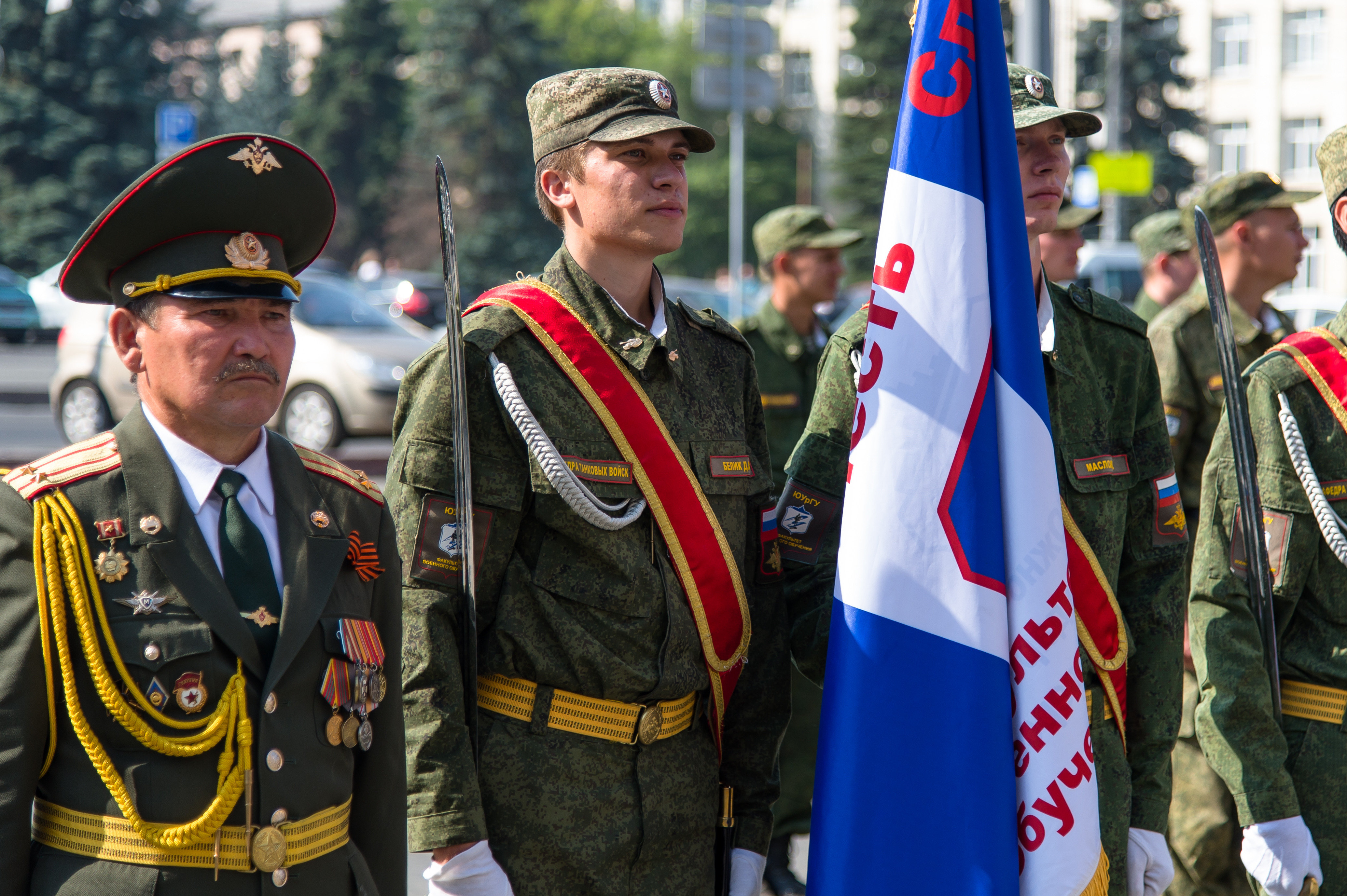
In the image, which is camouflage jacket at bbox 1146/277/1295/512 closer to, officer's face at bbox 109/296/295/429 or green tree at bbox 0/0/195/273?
officer's face at bbox 109/296/295/429

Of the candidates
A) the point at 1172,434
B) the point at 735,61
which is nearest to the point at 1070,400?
the point at 1172,434

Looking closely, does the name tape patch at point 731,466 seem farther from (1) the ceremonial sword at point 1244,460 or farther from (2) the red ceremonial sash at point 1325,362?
(2) the red ceremonial sash at point 1325,362

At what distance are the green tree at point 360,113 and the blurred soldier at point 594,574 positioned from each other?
4853 centimetres

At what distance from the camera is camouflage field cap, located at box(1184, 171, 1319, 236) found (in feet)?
17.5

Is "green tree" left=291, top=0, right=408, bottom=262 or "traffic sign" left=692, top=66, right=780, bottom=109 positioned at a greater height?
"green tree" left=291, top=0, right=408, bottom=262

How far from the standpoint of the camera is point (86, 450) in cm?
223

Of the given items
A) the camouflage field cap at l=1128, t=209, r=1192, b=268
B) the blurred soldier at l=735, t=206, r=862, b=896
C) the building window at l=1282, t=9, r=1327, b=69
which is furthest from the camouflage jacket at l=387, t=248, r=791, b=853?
the building window at l=1282, t=9, r=1327, b=69

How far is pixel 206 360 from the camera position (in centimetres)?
218

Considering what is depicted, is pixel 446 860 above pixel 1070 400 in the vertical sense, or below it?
below

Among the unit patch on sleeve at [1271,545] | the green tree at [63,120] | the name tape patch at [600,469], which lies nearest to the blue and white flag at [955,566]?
the name tape patch at [600,469]

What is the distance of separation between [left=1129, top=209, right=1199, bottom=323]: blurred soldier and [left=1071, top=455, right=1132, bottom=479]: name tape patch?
16.6ft

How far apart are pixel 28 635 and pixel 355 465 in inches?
446

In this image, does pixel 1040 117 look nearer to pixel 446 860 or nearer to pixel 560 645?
pixel 560 645

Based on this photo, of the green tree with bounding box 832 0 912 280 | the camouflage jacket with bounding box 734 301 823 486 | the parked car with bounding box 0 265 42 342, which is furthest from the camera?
the green tree with bounding box 832 0 912 280
